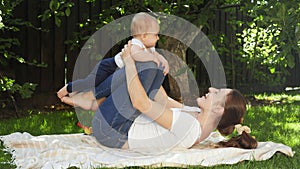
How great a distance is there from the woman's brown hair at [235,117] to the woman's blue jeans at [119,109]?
462 millimetres

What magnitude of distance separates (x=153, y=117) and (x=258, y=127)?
1703 mm

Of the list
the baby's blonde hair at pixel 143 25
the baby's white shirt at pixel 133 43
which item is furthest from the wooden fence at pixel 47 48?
the baby's blonde hair at pixel 143 25

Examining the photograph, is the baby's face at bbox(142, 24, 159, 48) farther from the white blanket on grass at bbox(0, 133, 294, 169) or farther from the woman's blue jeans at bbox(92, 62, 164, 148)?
the white blanket on grass at bbox(0, 133, 294, 169)

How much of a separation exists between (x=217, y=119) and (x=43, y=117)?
2.32 metres

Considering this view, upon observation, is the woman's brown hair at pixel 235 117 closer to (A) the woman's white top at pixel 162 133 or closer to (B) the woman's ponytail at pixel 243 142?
(B) the woman's ponytail at pixel 243 142

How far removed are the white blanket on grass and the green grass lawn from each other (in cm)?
6

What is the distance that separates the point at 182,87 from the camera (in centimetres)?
529

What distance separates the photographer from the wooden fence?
17.1 feet

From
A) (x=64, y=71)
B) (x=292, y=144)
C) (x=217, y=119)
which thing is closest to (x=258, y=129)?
(x=292, y=144)

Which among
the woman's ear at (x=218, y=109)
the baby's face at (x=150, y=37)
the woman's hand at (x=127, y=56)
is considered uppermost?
the baby's face at (x=150, y=37)

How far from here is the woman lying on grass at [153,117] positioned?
8.69ft

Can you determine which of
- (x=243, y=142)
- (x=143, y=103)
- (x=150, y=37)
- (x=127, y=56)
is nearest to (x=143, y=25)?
(x=150, y=37)

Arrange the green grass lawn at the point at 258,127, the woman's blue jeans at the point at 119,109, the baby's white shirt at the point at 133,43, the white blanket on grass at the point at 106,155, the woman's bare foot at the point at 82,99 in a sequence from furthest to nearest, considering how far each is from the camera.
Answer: the woman's bare foot at the point at 82,99 < the baby's white shirt at the point at 133,43 < the woman's blue jeans at the point at 119,109 < the green grass lawn at the point at 258,127 < the white blanket on grass at the point at 106,155

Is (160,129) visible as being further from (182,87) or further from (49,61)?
(49,61)
